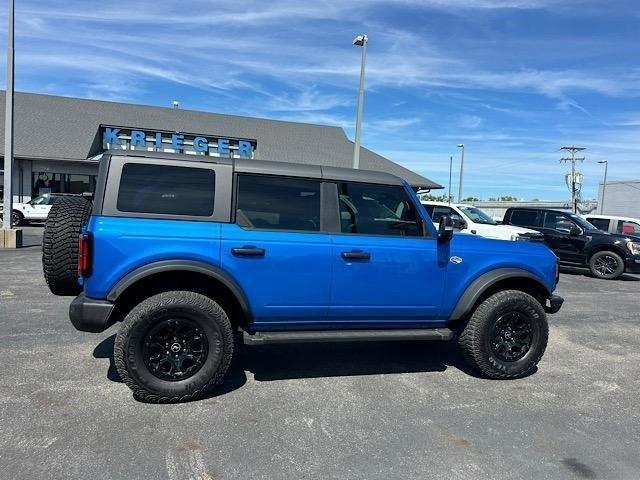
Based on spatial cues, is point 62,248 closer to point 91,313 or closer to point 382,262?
point 91,313

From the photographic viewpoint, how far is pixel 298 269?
170 inches

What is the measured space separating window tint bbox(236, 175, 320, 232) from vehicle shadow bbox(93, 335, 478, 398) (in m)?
1.42

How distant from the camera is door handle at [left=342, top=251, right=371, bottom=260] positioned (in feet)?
14.5

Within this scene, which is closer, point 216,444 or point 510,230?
point 216,444

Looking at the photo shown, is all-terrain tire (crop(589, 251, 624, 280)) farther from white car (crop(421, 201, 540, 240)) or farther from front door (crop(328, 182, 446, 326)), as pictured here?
front door (crop(328, 182, 446, 326))

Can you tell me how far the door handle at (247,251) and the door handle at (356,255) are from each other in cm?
71

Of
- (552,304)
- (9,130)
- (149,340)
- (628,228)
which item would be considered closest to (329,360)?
(149,340)

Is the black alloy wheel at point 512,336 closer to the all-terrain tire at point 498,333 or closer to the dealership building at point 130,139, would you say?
the all-terrain tire at point 498,333

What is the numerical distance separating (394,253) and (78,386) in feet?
9.40

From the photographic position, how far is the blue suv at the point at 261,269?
3998mm

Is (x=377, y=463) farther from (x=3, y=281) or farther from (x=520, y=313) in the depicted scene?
(x=3, y=281)

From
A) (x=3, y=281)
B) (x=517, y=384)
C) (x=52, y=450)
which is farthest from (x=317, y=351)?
(x=3, y=281)

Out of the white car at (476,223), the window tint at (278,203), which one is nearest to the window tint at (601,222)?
the white car at (476,223)

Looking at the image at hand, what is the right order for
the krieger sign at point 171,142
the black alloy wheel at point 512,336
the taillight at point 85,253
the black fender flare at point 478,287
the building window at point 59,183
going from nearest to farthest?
the taillight at point 85,253 < the black fender flare at point 478,287 < the black alloy wheel at point 512,336 < the building window at point 59,183 < the krieger sign at point 171,142
